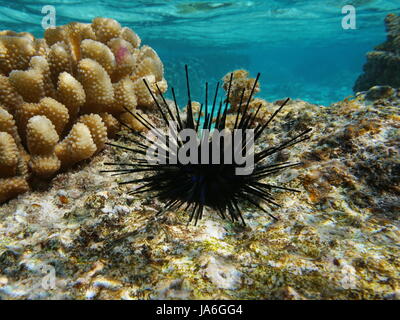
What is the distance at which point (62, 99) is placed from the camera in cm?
285

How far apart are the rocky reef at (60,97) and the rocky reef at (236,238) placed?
11.0 inches

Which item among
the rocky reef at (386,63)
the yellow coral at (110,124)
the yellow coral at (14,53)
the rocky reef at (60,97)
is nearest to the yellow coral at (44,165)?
the rocky reef at (60,97)

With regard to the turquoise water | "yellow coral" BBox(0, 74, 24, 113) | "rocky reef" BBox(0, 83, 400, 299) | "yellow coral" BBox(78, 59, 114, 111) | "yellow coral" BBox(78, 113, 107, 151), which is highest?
the turquoise water

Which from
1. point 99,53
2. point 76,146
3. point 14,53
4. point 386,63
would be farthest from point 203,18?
point 76,146

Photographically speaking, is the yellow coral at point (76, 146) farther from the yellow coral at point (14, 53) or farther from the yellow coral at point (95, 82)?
the yellow coral at point (14, 53)

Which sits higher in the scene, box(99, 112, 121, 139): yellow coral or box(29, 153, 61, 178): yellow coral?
box(99, 112, 121, 139): yellow coral

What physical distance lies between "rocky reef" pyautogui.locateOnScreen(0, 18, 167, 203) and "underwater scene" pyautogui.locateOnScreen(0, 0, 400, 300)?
1 cm

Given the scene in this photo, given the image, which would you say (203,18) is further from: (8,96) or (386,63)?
(8,96)

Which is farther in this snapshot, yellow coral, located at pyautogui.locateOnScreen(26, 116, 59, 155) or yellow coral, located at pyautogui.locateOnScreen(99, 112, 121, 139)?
yellow coral, located at pyautogui.locateOnScreen(99, 112, 121, 139)

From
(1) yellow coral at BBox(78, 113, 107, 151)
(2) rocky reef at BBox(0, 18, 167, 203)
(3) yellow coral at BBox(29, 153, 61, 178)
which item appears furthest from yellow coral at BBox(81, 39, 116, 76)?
(3) yellow coral at BBox(29, 153, 61, 178)

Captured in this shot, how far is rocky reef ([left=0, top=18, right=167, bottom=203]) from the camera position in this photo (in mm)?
2592

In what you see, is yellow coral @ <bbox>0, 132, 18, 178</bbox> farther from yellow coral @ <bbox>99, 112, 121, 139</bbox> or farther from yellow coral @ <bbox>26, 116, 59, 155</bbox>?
yellow coral @ <bbox>99, 112, 121, 139</bbox>
